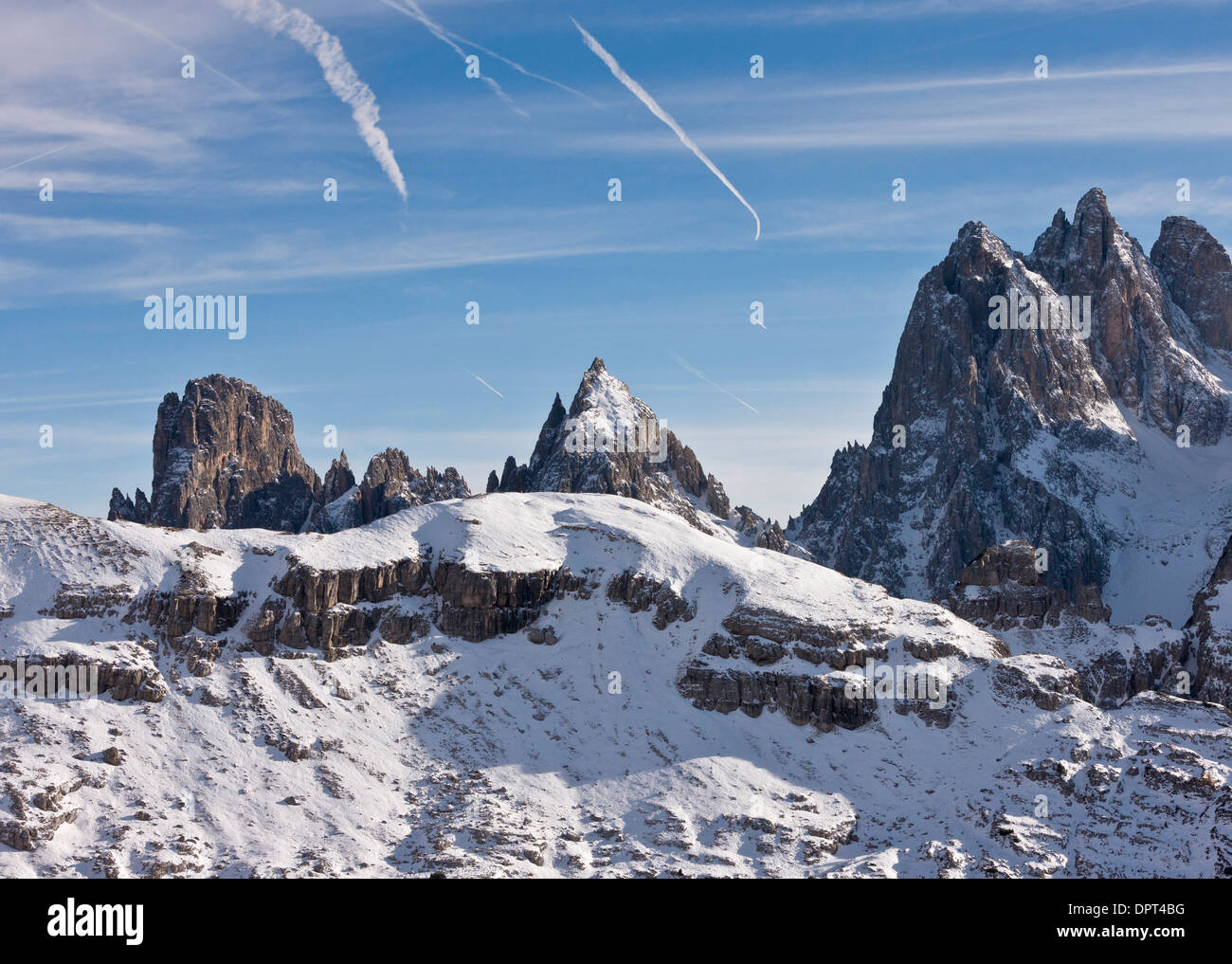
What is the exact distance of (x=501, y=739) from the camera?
586 ft

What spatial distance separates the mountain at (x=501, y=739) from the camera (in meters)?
154

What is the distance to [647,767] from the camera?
175875mm

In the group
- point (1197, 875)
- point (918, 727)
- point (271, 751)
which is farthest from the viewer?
point (918, 727)

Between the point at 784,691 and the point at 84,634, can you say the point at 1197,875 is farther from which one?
the point at 84,634

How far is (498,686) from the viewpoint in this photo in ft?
616

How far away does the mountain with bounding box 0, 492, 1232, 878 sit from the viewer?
505 feet

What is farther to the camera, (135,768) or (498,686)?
(498,686)

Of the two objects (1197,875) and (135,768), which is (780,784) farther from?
(135,768)

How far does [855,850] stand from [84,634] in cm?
9855

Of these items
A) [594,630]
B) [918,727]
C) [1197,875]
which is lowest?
[1197,875]

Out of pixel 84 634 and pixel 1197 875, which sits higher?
pixel 84 634
